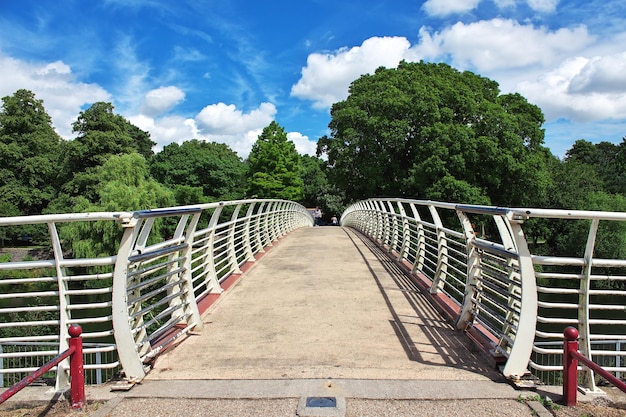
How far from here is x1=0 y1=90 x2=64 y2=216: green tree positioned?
39156 millimetres

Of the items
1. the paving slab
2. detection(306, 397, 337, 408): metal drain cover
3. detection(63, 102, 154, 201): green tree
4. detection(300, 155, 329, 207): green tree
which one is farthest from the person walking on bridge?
detection(306, 397, 337, 408): metal drain cover

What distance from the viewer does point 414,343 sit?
4.19 m

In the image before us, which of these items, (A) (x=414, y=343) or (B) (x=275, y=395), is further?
(A) (x=414, y=343)

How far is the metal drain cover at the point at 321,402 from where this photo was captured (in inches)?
116

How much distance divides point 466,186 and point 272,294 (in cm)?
1961

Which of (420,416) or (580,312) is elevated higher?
(580,312)

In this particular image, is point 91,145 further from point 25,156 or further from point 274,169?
point 274,169

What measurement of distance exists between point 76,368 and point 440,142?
23345 millimetres

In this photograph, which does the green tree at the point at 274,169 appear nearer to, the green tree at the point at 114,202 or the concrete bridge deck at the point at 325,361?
the green tree at the point at 114,202

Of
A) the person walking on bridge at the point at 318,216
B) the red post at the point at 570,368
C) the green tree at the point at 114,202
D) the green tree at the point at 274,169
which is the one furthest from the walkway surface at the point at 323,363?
the person walking on bridge at the point at 318,216

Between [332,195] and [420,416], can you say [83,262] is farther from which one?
[332,195]

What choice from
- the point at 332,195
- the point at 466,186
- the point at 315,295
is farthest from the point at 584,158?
the point at 315,295

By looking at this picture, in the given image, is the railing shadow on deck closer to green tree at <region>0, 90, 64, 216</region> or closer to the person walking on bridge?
green tree at <region>0, 90, 64, 216</region>

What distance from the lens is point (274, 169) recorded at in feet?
144
